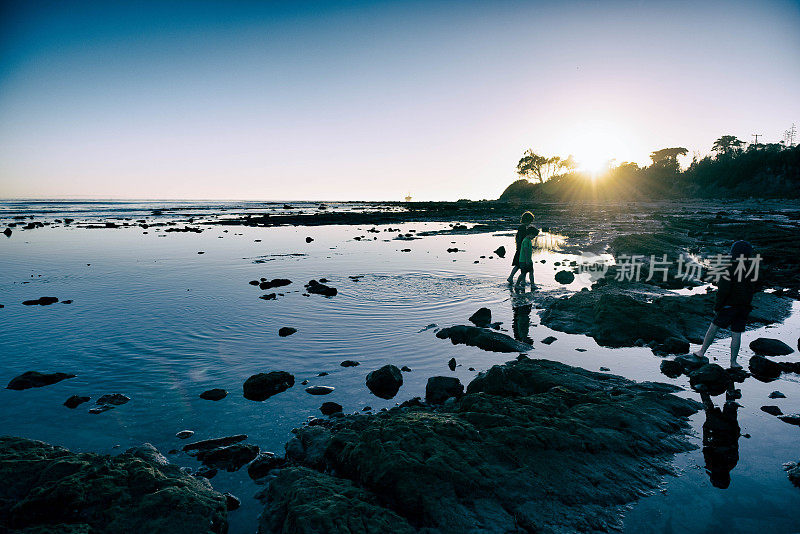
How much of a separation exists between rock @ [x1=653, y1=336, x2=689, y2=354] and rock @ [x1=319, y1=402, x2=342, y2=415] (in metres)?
8.04

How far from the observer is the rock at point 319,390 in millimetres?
7891

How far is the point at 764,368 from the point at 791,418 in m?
2.21

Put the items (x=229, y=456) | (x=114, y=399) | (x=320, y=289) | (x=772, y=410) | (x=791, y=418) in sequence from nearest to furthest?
(x=229, y=456)
(x=791, y=418)
(x=772, y=410)
(x=114, y=399)
(x=320, y=289)

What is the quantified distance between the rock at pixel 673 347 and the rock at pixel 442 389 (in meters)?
5.81

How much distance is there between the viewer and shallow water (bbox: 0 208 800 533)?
531cm

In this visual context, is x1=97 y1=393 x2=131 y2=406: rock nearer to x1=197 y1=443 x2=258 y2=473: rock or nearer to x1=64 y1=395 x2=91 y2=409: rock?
x1=64 y1=395 x2=91 y2=409: rock

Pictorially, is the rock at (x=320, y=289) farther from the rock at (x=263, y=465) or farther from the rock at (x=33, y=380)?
the rock at (x=263, y=465)

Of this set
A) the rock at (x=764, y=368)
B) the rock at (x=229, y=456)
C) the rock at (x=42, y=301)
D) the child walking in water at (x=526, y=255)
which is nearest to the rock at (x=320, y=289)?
the child walking in water at (x=526, y=255)

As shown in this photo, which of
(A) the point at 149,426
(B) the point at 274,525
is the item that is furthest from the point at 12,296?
(B) the point at 274,525

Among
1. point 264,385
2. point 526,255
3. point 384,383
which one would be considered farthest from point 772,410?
point 526,255

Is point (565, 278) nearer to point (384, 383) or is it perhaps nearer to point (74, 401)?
point (384, 383)

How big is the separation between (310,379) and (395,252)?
64.6 feet

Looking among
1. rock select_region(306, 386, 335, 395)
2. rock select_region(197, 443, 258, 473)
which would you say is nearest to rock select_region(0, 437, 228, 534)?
rock select_region(197, 443, 258, 473)

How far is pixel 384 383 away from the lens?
794 cm
